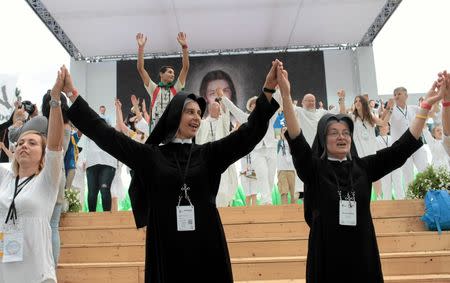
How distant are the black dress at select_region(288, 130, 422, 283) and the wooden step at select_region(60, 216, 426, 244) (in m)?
2.60

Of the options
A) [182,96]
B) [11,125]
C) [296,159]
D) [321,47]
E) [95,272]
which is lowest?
[95,272]

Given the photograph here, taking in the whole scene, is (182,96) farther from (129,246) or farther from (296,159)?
Answer: (129,246)

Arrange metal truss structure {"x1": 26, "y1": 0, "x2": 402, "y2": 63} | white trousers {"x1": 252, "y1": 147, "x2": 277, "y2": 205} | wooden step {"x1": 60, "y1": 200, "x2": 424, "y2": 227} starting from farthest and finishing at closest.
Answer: metal truss structure {"x1": 26, "y1": 0, "x2": 402, "y2": 63} → white trousers {"x1": 252, "y1": 147, "x2": 277, "y2": 205} → wooden step {"x1": 60, "y1": 200, "x2": 424, "y2": 227}

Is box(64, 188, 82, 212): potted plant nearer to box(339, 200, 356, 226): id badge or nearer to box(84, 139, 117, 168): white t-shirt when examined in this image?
box(84, 139, 117, 168): white t-shirt

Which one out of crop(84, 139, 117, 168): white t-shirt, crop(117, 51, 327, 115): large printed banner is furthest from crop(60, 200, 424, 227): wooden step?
crop(117, 51, 327, 115): large printed banner

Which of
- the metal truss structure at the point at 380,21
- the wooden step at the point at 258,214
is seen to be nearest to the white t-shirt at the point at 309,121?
the wooden step at the point at 258,214

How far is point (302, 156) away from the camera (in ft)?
9.09

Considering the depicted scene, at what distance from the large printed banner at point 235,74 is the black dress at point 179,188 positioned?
10.7m

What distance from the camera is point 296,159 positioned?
2783mm

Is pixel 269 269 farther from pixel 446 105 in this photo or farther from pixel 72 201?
pixel 72 201

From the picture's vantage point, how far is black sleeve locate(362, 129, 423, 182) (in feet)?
9.27

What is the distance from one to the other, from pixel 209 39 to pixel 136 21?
2.08m

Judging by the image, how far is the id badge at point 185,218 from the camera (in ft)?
7.70

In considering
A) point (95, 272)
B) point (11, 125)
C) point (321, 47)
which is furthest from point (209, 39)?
point (95, 272)
